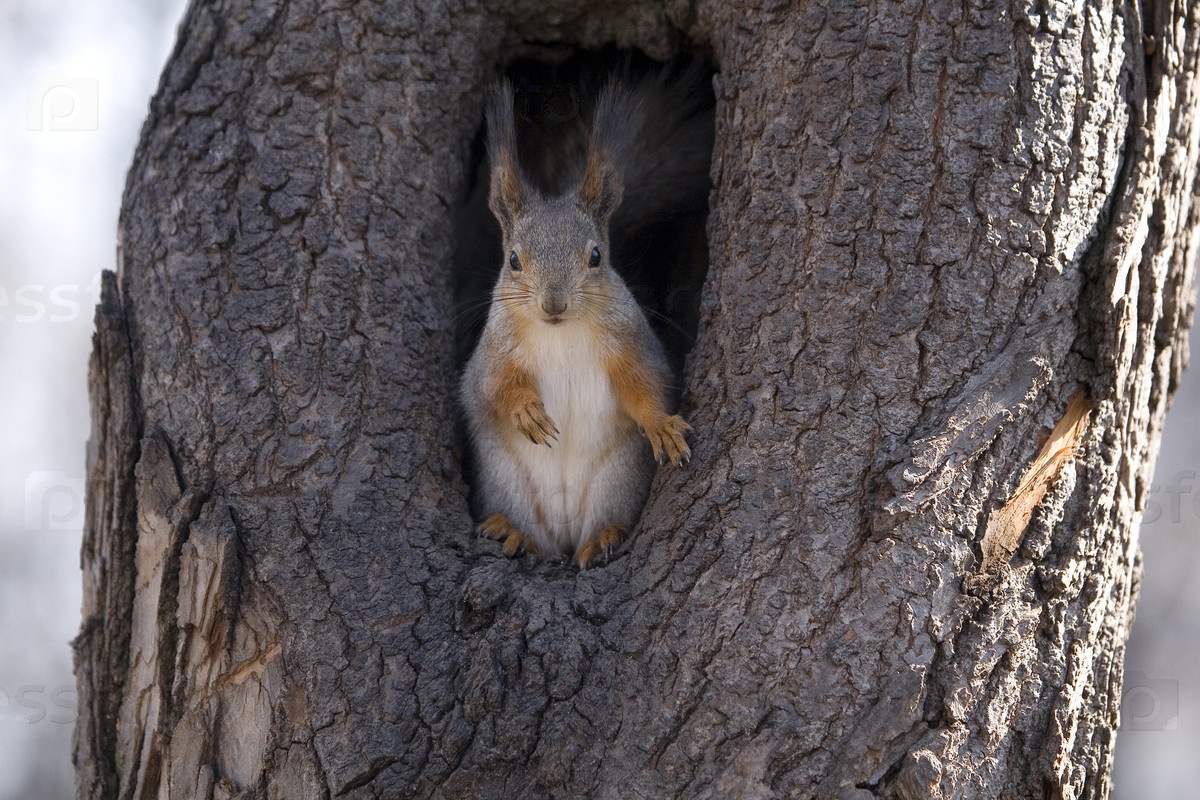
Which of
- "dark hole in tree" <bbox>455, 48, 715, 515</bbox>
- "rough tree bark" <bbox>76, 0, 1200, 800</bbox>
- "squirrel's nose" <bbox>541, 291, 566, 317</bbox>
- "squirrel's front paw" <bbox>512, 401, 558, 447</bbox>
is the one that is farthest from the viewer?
"dark hole in tree" <bbox>455, 48, 715, 515</bbox>

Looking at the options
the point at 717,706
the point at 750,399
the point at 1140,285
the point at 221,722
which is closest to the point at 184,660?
the point at 221,722

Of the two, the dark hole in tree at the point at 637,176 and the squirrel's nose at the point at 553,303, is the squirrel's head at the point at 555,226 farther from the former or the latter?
the dark hole in tree at the point at 637,176

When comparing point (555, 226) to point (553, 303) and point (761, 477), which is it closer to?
point (553, 303)

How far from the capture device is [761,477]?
1834 millimetres

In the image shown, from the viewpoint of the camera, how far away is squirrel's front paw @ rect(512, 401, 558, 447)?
2.37 m

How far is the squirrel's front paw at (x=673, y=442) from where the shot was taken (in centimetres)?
199

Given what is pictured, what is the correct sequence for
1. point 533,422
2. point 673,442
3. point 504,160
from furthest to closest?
point 504,160
point 533,422
point 673,442

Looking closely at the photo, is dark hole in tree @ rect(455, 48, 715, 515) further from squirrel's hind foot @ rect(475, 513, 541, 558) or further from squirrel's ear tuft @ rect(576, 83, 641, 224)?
squirrel's hind foot @ rect(475, 513, 541, 558)

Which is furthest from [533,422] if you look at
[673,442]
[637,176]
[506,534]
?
[637,176]

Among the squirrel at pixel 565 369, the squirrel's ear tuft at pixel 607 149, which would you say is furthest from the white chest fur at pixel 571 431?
the squirrel's ear tuft at pixel 607 149

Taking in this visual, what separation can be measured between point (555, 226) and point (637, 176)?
46 centimetres

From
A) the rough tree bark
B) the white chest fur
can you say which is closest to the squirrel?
the white chest fur

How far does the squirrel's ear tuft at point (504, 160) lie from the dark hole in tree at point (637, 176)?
126 mm

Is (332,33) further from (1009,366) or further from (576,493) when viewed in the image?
(1009,366)
